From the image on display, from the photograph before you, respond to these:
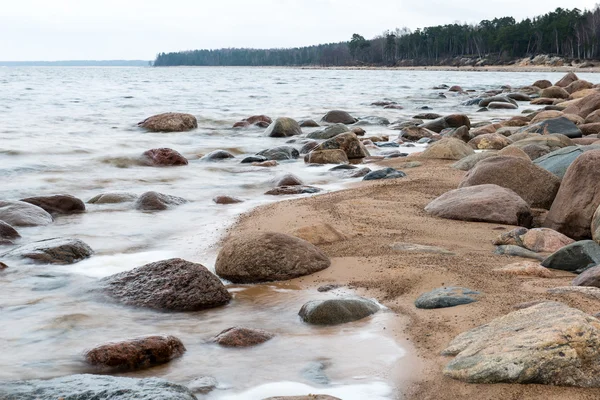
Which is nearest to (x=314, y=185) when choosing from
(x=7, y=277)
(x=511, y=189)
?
(x=511, y=189)

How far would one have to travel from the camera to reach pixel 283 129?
557 inches

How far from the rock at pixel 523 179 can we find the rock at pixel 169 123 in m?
9.65

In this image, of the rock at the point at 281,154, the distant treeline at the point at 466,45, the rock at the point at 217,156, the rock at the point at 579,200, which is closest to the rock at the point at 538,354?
the rock at the point at 579,200

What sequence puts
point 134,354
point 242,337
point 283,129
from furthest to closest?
point 283,129 < point 242,337 < point 134,354

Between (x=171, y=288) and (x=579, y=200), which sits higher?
(x=579, y=200)

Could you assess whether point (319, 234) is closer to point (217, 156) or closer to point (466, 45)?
point (217, 156)

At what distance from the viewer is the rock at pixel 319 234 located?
5.09 m

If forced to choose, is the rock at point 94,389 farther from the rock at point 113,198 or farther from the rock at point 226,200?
the rock at point 226,200

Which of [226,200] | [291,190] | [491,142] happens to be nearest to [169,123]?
[491,142]

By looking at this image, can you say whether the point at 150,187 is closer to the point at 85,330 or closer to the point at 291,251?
the point at 291,251

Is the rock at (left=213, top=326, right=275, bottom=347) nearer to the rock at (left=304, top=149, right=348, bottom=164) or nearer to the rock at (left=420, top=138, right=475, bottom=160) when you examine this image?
the rock at (left=304, top=149, right=348, bottom=164)

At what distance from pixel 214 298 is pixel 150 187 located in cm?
477

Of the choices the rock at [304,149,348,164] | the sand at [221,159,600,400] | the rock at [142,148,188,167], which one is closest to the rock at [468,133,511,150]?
the rock at [304,149,348,164]

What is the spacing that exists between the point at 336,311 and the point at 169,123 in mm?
11935
